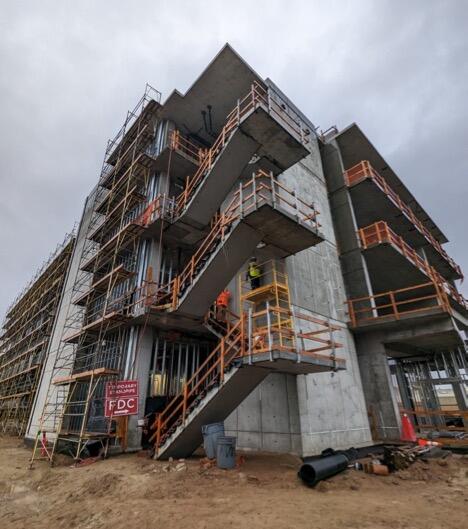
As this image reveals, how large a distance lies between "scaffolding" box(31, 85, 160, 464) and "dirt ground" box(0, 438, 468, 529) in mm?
2401

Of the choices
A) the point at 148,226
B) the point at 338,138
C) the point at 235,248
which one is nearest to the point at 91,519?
the point at 235,248

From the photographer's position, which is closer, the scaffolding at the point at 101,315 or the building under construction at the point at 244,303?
A: the building under construction at the point at 244,303

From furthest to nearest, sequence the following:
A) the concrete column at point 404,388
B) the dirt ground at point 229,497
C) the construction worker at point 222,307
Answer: the concrete column at point 404,388 < the construction worker at point 222,307 < the dirt ground at point 229,497

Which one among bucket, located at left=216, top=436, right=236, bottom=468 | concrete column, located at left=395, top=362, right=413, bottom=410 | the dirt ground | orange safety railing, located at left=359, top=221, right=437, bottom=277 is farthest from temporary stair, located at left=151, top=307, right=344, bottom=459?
concrete column, located at left=395, top=362, right=413, bottom=410

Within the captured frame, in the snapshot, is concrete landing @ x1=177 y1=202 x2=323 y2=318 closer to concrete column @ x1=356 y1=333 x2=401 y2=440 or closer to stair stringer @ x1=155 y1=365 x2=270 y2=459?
stair stringer @ x1=155 y1=365 x2=270 y2=459

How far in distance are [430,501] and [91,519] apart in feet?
19.0

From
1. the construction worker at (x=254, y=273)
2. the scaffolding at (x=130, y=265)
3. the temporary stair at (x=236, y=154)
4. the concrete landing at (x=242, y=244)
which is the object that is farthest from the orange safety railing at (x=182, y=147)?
the concrete landing at (x=242, y=244)

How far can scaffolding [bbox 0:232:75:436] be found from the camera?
62.8 ft

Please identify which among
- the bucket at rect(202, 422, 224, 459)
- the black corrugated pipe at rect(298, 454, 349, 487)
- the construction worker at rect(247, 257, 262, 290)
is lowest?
the black corrugated pipe at rect(298, 454, 349, 487)

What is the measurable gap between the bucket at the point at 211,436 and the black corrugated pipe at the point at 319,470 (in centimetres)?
221

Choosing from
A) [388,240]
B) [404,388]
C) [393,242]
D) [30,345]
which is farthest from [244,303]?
[30,345]

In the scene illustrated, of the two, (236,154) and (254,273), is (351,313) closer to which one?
(254,273)

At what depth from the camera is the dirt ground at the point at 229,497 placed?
4.57 m

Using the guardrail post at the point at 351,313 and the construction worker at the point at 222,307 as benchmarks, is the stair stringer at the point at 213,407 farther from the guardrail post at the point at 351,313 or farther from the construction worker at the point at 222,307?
the guardrail post at the point at 351,313
